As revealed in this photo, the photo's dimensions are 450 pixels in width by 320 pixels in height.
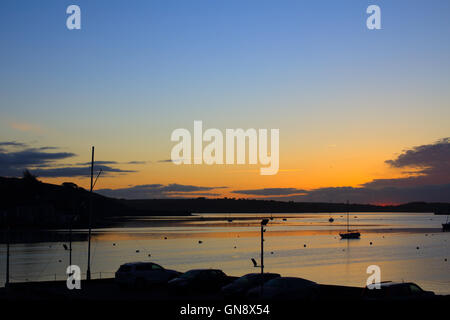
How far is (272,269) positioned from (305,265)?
8722 mm

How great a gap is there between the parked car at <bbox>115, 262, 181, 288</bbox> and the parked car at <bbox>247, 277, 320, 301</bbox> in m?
10.5

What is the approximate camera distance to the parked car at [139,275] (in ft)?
127

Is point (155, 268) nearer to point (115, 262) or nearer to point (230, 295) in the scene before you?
point (230, 295)

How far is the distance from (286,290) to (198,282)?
24.5 ft

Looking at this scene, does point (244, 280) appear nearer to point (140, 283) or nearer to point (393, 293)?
point (140, 283)

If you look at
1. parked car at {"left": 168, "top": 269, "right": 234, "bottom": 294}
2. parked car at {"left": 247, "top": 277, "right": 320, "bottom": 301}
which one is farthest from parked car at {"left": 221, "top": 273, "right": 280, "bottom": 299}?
parked car at {"left": 168, "top": 269, "right": 234, "bottom": 294}

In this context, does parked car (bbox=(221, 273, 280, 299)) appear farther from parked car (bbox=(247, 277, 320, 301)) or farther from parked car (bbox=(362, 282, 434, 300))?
parked car (bbox=(362, 282, 434, 300))

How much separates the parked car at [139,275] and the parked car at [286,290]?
34.5 ft

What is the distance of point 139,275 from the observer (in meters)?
38.9

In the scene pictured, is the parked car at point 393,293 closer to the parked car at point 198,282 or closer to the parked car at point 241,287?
the parked car at point 241,287

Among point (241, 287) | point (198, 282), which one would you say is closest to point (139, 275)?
point (198, 282)

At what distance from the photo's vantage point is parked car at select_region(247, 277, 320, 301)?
30.3 m
